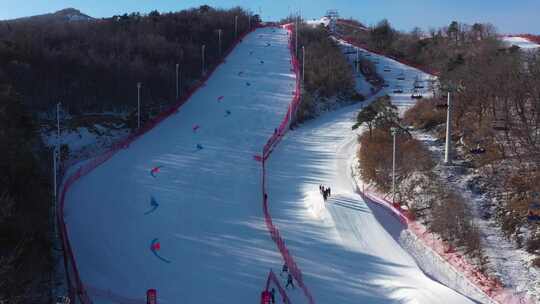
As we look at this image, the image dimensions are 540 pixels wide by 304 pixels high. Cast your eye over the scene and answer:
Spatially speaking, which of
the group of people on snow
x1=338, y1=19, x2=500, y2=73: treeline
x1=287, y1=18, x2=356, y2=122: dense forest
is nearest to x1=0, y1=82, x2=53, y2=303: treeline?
the group of people on snow

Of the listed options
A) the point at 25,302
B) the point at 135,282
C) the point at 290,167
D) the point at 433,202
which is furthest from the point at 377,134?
the point at 25,302

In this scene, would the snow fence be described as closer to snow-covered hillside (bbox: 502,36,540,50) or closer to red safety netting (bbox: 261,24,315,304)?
red safety netting (bbox: 261,24,315,304)

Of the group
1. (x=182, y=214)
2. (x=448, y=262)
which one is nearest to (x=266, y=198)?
(x=182, y=214)

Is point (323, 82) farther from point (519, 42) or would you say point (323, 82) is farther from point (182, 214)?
point (519, 42)

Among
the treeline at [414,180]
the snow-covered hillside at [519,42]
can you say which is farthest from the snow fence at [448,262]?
the snow-covered hillside at [519,42]

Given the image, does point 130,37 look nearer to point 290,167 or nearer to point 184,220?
point 290,167

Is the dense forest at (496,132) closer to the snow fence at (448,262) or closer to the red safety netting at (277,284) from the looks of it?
the snow fence at (448,262)
